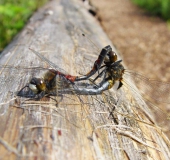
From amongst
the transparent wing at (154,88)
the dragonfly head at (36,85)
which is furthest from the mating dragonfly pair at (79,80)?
the transparent wing at (154,88)

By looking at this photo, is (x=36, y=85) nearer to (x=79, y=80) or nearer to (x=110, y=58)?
(x=79, y=80)

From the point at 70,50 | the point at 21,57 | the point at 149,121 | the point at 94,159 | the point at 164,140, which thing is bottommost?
the point at 94,159

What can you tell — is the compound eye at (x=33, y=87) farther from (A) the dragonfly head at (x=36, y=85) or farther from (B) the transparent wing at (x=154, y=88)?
(B) the transparent wing at (x=154, y=88)

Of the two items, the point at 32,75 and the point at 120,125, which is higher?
the point at 32,75

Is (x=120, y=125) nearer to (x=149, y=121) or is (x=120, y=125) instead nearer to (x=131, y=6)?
(x=149, y=121)

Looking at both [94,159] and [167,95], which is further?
[167,95]

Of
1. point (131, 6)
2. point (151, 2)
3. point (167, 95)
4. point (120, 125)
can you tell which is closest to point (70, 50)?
point (167, 95)

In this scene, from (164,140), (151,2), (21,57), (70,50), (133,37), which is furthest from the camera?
(151,2)
